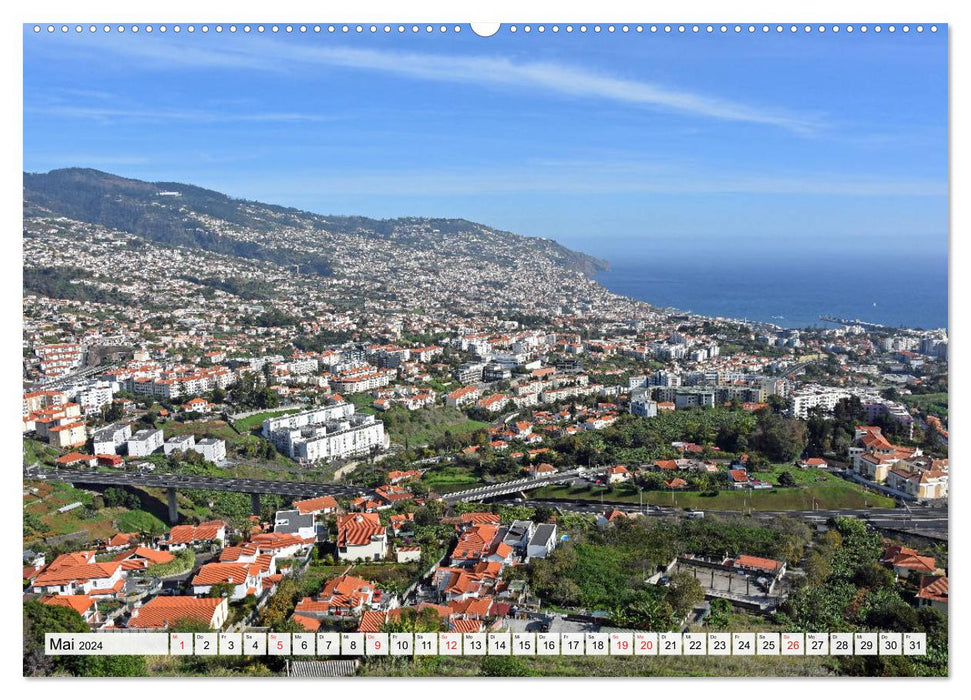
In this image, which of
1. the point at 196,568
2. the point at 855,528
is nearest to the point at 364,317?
the point at 196,568

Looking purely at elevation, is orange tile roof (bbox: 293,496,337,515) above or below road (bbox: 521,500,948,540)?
below

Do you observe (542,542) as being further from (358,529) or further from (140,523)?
(140,523)

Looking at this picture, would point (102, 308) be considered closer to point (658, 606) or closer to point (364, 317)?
point (364, 317)

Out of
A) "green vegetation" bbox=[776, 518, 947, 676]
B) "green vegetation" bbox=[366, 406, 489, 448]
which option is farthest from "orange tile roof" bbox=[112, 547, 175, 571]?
"green vegetation" bbox=[366, 406, 489, 448]

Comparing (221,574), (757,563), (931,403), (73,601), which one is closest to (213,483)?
(221,574)

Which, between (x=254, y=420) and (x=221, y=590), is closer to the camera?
(x=221, y=590)

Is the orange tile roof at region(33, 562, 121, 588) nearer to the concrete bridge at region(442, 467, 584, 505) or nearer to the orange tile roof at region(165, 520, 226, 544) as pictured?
the orange tile roof at region(165, 520, 226, 544)

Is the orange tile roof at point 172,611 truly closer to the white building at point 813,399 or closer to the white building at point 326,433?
the white building at point 326,433
